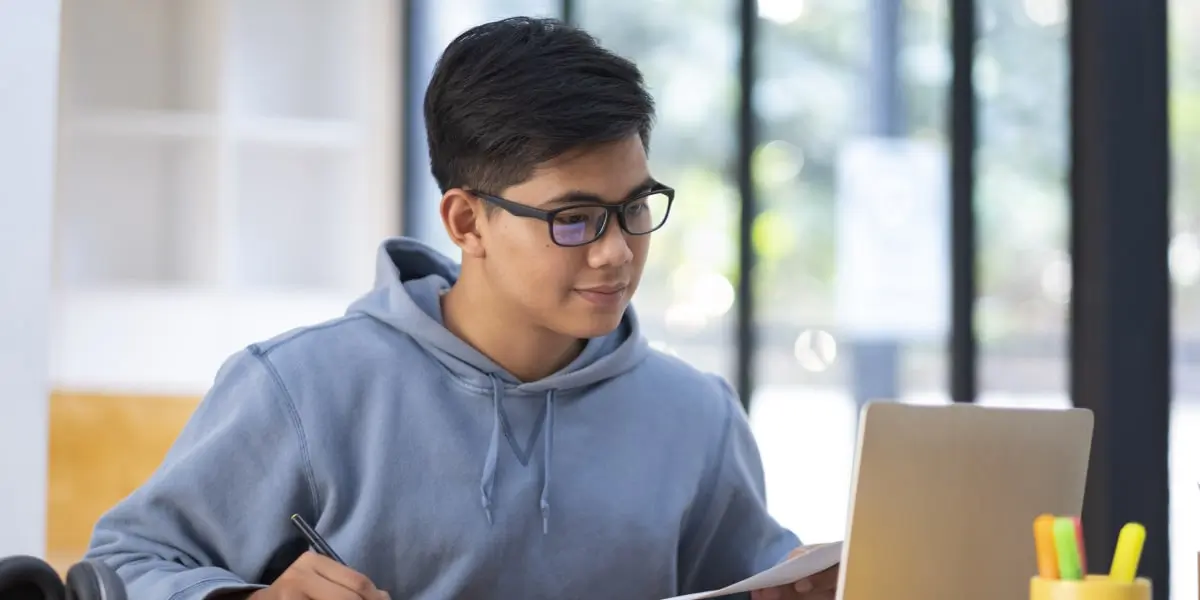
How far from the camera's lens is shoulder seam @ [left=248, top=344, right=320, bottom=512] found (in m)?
1.43

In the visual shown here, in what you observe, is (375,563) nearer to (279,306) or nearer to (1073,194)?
(1073,194)

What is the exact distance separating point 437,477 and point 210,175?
2795 millimetres

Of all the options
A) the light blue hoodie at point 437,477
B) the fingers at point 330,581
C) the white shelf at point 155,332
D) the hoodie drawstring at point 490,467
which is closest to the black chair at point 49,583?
the fingers at point 330,581

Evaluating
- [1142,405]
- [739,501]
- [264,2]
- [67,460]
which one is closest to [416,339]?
[739,501]

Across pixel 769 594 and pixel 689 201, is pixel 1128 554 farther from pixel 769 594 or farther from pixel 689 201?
pixel 689 201

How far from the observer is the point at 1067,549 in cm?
97

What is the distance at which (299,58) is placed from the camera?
4352mm

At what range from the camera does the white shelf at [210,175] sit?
154 inches

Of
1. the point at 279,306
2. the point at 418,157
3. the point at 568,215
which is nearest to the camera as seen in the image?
the point at 568,215

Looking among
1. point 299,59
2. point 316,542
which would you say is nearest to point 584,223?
point 316,542

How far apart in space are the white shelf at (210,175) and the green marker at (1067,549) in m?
3.30

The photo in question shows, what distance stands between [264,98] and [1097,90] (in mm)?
2410

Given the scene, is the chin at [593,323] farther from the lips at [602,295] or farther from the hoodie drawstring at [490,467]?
the hoodie drawstring at [490,467]

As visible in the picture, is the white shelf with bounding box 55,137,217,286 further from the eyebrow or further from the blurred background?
the eyebrow
